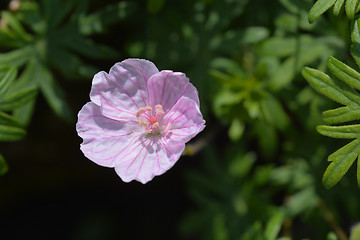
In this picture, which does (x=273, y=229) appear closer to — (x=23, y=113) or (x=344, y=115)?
(x=344, y=115)

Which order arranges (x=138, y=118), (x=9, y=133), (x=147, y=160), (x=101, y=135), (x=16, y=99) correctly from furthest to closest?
1. (x=16, y=99)
2. (x=9, y=133)
3. (x=138, y=118)
4. (x=101, y=135)
5. (x=147, y=160)

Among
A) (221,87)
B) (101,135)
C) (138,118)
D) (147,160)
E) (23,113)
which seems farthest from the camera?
(221,87)

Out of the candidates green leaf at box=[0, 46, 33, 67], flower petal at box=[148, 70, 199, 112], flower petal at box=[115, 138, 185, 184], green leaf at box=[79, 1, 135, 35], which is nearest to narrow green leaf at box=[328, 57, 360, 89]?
flower petal at box=[148, 70, 199, 112]

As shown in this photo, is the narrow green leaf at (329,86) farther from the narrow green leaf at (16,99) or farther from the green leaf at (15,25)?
the green leaf at (15,25)

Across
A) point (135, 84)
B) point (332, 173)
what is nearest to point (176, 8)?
point (135, 84)

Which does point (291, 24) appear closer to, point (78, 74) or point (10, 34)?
point (78, 74)

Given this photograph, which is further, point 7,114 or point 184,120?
point 7,114

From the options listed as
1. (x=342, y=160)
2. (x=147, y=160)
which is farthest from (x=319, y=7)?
(x=147, y=160)
